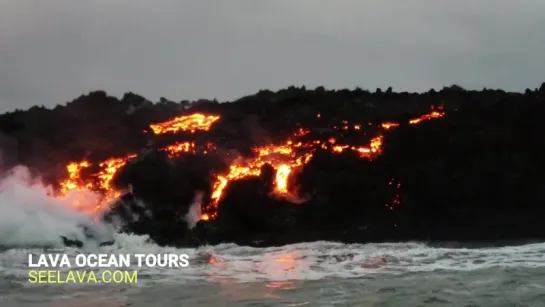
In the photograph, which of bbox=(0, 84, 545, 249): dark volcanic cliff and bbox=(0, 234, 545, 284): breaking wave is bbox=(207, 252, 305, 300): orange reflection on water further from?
bbox=(0, 84, 545, 249): dark volcanic cliff

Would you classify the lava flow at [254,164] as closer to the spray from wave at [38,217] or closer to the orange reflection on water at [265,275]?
the spray from wave at [38,217]

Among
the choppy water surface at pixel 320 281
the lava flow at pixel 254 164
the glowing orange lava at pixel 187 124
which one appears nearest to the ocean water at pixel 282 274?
the choppy water surface at pixel 320 281

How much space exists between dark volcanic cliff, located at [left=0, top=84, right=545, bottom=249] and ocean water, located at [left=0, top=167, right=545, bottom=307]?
2.37 metres

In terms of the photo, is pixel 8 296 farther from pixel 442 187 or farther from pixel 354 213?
pixel 442 187

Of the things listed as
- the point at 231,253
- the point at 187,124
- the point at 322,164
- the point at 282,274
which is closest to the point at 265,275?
the point at 282,274

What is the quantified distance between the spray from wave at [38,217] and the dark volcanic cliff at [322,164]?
1.26 metres

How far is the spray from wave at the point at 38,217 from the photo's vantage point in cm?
2652

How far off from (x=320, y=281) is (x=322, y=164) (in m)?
13.3

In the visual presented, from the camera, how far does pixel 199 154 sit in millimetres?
31234

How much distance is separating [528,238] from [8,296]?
2091cm

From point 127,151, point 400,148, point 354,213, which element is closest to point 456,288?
point 354,213

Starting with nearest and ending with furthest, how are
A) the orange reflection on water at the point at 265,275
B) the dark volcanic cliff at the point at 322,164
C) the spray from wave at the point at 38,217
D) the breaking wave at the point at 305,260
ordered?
the orange reflection on water at the point at 265,275 < the breaking wave at the point at 305,260 < the spray from wave at the point at 38,217 < the dark volcanic cliff at the point at 322,164

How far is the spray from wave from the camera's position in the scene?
26516 millimetres

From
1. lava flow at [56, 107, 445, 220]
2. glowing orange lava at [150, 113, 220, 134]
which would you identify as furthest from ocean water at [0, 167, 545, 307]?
glowing orange lava at [150, 113, 220, 134]
